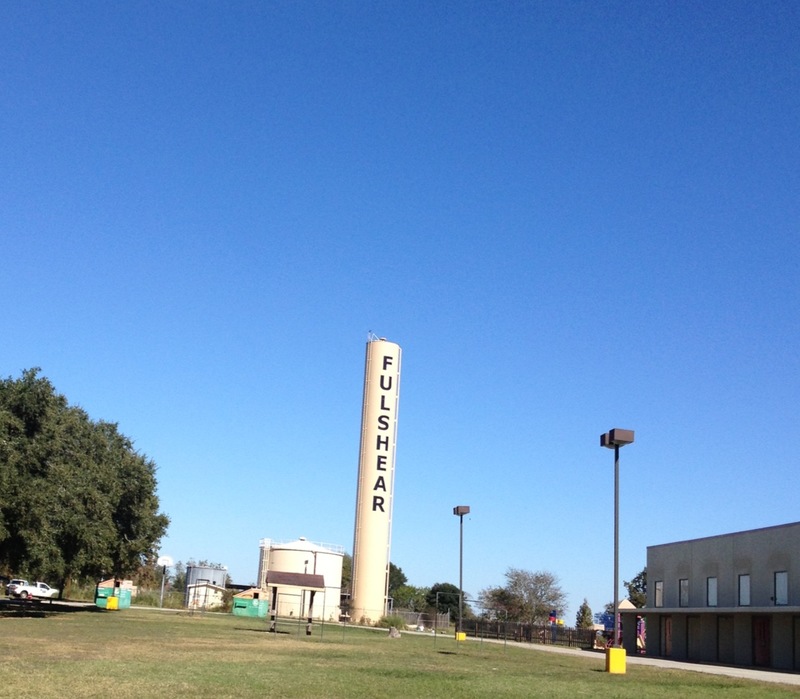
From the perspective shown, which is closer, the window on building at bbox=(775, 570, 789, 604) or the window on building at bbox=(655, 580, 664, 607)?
the window on building at bbox=(775, 570, 789, 604)

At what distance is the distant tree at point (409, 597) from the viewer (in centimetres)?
16062

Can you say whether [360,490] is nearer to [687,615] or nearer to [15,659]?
[687,615]

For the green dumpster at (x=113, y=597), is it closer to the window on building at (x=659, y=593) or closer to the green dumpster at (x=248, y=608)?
the green dumpster at (x=248, y=608)

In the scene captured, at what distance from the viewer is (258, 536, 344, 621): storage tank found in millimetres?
92500

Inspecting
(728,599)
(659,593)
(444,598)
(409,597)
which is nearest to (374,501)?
(659,593)

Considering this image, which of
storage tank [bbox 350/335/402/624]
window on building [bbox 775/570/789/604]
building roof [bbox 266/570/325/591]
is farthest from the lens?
storage tank [bbox 350/335/402/624]

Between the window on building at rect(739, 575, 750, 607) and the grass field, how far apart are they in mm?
14872

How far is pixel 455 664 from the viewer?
108 ft

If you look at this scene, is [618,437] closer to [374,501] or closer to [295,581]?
[295,581]

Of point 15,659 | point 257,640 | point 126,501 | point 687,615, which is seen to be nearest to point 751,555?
point 687,615

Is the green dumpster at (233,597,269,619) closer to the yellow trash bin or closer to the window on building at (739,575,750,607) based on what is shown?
the window on building at (739,575,750,607)

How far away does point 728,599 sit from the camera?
4912 centimetres

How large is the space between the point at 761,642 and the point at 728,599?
373 centimetres

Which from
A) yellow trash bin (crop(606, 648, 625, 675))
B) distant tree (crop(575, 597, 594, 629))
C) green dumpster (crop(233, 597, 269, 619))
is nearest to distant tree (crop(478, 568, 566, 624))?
distant tree (crop(575, 597, 594, 629))
